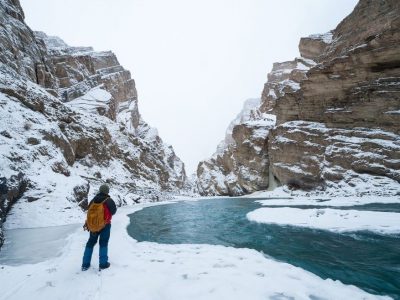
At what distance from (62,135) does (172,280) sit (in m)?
38.9

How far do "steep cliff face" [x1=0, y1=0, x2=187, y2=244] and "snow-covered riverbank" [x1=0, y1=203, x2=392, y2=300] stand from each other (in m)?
9.91

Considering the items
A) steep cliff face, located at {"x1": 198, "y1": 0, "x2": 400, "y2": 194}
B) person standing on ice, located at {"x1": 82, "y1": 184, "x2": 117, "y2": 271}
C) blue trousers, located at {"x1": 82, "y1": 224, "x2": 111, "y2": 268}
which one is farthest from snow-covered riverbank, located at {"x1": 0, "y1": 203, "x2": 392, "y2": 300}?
steep cliff face, located at {"x1": 198, "y1": 0, "x2": 400, "y2": 194}

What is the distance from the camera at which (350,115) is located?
41.2 meters

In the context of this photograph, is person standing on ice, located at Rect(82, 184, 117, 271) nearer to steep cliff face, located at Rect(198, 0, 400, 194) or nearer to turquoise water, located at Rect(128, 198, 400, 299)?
turquoise water, located at Rect(128, 198, 400, 299)

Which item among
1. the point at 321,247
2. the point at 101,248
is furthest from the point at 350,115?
the point at 101,248

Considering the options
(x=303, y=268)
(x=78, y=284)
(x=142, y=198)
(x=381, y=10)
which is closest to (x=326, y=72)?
(x=381, y=10)

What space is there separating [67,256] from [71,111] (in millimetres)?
53656

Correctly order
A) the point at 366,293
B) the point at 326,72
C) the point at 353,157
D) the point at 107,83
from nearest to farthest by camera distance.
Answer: the point at 366,293 → the point at 353,157 → the point at 326,72 → the point at 107,83

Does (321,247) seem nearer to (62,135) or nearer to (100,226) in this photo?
(100,226)

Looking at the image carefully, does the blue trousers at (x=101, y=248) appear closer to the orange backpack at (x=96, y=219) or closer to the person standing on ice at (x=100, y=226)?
the person standing on ice at (x=100, y=226)

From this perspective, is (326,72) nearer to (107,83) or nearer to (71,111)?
(71,111)

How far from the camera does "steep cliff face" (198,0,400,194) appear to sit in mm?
36594

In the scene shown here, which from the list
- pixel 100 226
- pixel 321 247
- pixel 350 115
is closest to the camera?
pixel 100 226

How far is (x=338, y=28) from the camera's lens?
172ft
